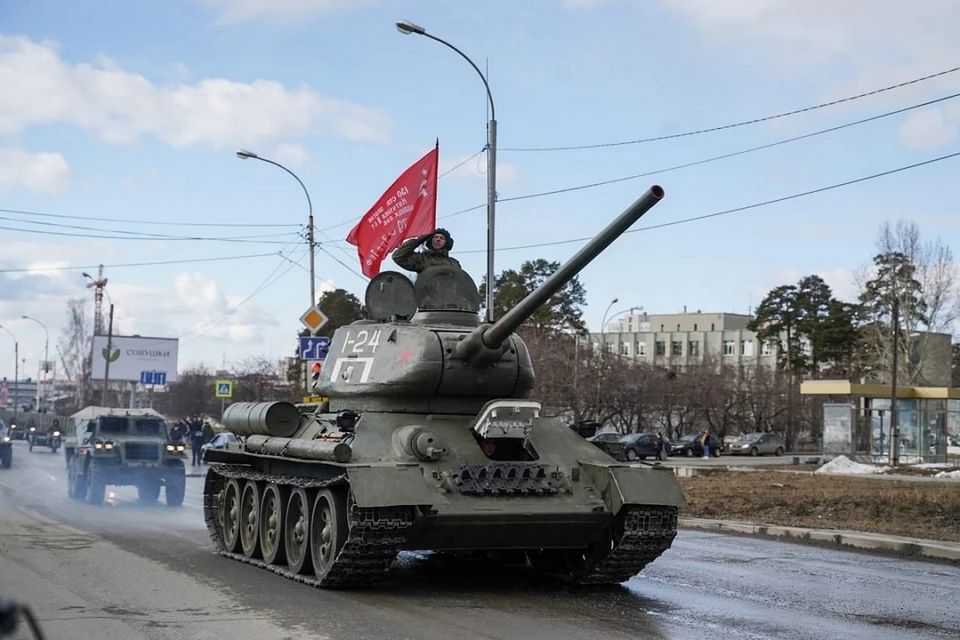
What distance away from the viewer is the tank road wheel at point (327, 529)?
34.9 feet

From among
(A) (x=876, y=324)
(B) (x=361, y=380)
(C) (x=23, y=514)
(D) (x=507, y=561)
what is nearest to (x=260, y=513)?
(B) (x=361, y=380)

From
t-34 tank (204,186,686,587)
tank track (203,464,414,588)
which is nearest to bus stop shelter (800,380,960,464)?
t-34 tank (204,186,686,587)

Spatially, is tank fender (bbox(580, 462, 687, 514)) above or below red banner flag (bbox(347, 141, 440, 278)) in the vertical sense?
below

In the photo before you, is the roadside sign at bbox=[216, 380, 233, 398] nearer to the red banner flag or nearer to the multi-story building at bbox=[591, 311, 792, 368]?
the red banner flag

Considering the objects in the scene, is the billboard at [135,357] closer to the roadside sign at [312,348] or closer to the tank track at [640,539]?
the roadside sign at [312,348]

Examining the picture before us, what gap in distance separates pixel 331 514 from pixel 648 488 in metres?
2.81

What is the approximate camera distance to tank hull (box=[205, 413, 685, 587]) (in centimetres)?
1021

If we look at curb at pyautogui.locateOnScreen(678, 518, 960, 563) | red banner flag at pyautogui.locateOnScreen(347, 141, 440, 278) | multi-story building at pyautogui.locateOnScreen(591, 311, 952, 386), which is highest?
multi-story building at pyautogui.locateOnScreen(591, 311, 952, 386)

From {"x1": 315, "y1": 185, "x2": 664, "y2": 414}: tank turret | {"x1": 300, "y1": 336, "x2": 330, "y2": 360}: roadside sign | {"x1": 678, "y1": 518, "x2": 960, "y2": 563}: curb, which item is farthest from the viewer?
{"x1": 300, "y1": 336, "x2": 330, "y2": 360}: roadside sign

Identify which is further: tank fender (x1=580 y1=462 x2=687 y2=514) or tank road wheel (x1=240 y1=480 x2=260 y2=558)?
tank road wheel (x1=240 y1=480 x2=260 y2=558)

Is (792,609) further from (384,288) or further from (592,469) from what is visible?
(384,288)

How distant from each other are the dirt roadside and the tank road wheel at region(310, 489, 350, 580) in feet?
28.5

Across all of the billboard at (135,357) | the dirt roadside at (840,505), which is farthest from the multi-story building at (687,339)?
the dirt roadside at (840,505)

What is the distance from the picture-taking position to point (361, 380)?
12469 mm
